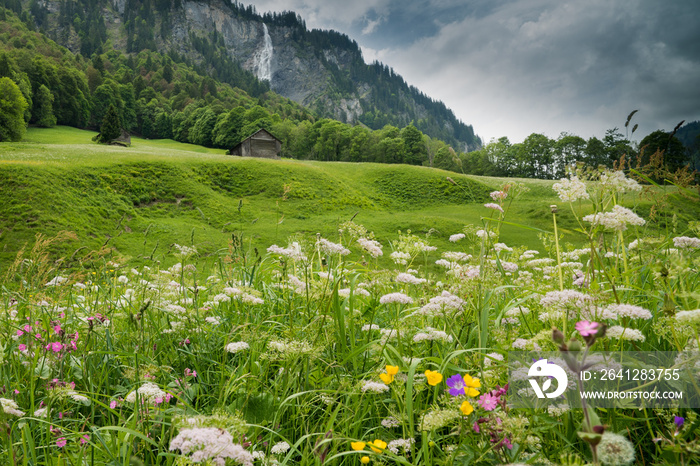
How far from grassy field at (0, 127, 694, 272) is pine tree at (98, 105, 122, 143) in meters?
26.6

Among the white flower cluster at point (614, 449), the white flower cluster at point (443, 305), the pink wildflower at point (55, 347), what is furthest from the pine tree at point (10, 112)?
the white flower cluster at point (614, 449)

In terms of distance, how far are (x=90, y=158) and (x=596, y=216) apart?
3759cm

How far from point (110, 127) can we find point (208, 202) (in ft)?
146

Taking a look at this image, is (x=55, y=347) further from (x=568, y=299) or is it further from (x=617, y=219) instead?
(x=617, y=219)

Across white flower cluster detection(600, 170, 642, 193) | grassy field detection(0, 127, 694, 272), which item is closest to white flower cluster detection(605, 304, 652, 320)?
white flower cluster detection(600, 170, 642, 193)

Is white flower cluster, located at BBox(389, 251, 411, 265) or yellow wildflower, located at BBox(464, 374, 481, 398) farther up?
white flower cluster, located at BBox(389, 251, 411, 265)

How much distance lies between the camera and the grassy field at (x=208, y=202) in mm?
19625

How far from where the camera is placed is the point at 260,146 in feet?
177

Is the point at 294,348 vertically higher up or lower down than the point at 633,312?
lower down

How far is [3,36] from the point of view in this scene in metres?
125

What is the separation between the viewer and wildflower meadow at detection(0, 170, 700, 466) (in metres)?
1.56

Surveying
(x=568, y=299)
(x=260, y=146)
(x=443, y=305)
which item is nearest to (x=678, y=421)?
(x=568, y=299)

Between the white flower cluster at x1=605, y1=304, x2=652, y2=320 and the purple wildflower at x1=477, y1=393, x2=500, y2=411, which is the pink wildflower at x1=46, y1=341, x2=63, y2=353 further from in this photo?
the white flower cluster at x1=605, y1=304, x2=652, y2=320

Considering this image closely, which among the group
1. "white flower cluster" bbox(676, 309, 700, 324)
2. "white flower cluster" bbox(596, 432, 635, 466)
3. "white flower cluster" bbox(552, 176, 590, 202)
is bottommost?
"white flower cluster" bbox(596, 432, 635, 466)
